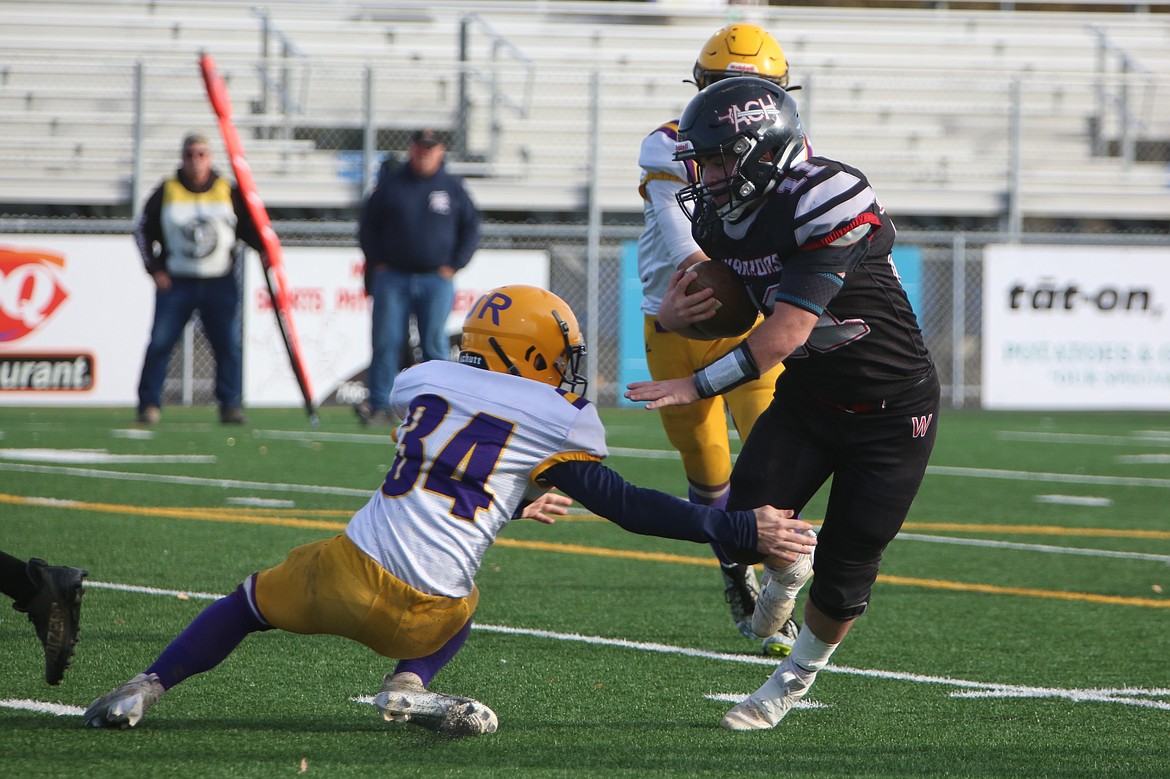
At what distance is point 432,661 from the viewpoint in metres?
3.53

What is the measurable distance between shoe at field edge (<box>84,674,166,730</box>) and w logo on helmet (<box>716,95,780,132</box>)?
5.81 ft

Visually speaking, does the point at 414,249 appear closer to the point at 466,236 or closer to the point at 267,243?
the point at 466,236

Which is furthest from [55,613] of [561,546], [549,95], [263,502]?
[549,95]

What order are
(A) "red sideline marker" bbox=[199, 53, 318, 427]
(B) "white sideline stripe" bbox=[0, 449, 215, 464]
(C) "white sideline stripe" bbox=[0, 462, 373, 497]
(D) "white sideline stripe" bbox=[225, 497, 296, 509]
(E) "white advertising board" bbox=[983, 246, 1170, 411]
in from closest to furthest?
(D) "white sideline stripe" bbox=[225, 497, 296, 509]
(C) "white sideline stripe" bbox=[0, 462, 373, 497]
(B) "white sideline stripe" bbox=[0, 449, 215, 464]
(A) "red sideline marker" bbox=[199, 53, 318, 427]
(E) "white advertising board" bbox=[983, 246, 1170, 411]

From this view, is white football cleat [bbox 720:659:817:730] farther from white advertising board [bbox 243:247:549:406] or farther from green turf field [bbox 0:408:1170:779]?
white advertising board [bbox 243:247:549:406]

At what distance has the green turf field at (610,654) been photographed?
3.29 meters

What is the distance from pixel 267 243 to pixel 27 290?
110 inches

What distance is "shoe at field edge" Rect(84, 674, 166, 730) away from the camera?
3314 millimetres

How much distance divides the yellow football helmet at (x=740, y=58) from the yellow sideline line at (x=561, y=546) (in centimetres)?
204

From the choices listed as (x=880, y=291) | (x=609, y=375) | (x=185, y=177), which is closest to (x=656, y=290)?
(x=880, y=291)

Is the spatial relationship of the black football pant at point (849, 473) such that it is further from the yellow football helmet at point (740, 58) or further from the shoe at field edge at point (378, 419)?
the shoe at field edge at point (378, 419)

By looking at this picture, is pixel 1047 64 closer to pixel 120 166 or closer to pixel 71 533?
pixel 120 166

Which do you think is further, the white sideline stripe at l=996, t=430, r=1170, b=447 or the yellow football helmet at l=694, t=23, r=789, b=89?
the white sideline stripe at l=996, t=430, r=1170, b=447

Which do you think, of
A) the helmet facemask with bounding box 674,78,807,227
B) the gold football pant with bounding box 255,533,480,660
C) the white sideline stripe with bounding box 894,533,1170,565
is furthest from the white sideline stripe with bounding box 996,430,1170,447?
the gold football pant with bounding box 255,533,480,660
